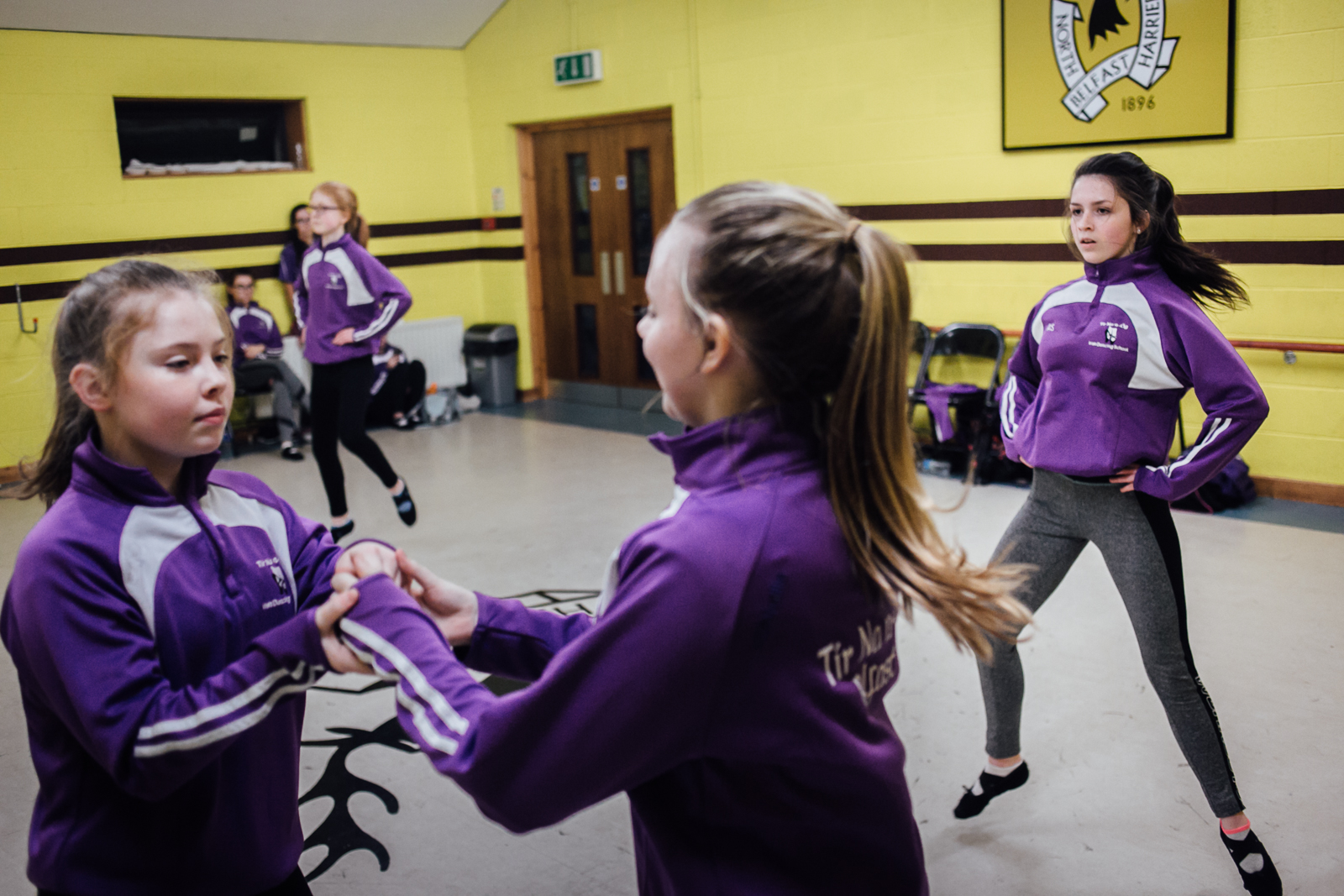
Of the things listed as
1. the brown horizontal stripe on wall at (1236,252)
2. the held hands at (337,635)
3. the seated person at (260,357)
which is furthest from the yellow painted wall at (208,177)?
the held hands at (337,635)

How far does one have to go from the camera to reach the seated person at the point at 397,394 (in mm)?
7898

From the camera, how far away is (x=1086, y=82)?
5562 millimetres

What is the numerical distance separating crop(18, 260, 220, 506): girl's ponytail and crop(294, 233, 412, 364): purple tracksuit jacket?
353cm

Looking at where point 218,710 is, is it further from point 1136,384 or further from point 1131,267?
point 1131,267

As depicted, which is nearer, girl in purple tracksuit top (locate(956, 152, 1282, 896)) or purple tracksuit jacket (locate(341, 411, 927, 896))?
purple tracksuit jacket (locate(341, 411, 927, 896))

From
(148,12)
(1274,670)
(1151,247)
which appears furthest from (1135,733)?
(148,12)

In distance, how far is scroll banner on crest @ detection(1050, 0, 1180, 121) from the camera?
208 inches

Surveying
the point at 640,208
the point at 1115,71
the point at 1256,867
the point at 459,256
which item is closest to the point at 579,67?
the point at 640,208

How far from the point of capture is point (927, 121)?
6223mm

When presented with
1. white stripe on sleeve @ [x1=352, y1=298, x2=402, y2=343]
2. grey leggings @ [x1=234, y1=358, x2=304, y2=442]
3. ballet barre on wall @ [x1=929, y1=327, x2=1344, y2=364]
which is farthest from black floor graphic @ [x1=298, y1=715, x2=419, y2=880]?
grey leggings @ [x1=234, y1=358, x2=304, y2=442]

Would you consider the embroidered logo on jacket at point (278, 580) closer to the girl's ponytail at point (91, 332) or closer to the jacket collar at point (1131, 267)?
the girl's ponytail at point (91, 332)

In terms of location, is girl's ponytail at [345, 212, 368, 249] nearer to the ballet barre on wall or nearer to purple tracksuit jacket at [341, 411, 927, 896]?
the ballet barre on wall

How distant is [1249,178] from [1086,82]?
36.3 inches

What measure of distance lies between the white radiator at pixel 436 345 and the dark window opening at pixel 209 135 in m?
1.39
